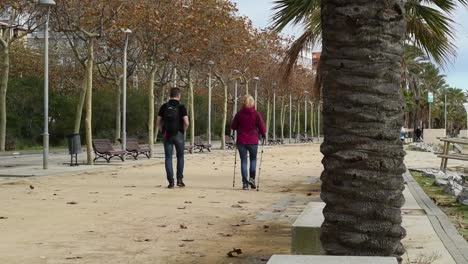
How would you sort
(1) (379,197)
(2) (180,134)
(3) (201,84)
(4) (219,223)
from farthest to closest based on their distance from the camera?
1. (3) (201,84)
2. (2) (180,134)
3. (4) (219,223)
4. (1) (379,197)

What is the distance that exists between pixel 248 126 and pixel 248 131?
10cm

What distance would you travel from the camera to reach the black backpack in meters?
13.7

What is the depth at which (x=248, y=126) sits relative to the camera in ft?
45.1

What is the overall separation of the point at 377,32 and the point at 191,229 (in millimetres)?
4634

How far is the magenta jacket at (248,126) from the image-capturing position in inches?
538

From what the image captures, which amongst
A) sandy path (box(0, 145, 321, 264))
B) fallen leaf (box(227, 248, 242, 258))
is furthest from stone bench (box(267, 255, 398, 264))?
fallen leaf (box(227, 248, 242, 258))

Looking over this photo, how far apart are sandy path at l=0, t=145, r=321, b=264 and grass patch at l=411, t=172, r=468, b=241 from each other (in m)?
2.20

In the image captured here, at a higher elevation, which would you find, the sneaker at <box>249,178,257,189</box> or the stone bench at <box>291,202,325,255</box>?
the stone bench at <box>291,202,325,255</box>

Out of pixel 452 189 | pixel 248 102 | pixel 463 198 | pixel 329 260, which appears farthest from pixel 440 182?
pixel 329 260

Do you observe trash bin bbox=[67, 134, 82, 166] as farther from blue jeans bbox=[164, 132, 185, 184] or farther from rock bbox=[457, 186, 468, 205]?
rock bbox=[457, 186, 468, 205]

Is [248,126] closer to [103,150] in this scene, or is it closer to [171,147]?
[171,147]

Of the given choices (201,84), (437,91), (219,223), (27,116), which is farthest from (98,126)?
(437,91)

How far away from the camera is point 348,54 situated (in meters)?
4.76

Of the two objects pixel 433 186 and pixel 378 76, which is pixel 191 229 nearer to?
pixel 378 76
